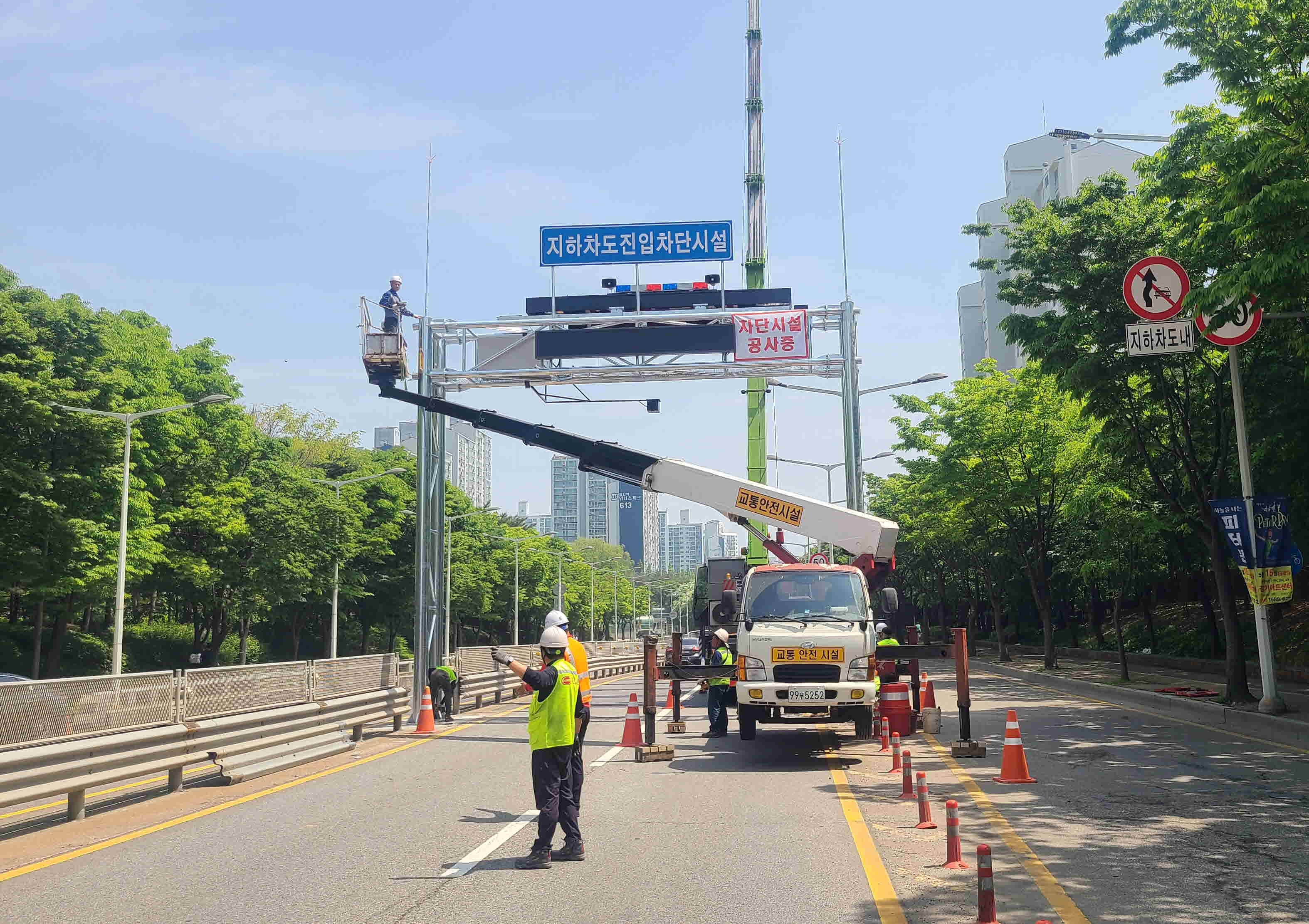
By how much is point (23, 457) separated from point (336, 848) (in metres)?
28.5

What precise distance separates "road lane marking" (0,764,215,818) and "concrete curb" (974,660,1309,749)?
14.1m

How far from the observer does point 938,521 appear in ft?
149

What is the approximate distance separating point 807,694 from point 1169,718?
31.1 feet

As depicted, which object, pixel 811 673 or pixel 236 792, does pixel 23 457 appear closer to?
pixel 236 792

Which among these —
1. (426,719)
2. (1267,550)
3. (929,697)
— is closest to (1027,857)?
(929,697)

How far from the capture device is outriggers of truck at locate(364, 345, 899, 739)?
14.6 m

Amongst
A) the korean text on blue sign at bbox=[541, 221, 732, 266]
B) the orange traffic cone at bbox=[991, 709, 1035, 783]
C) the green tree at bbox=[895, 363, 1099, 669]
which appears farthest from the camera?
the green tree at bbox=[895, 363, 1099, 669]

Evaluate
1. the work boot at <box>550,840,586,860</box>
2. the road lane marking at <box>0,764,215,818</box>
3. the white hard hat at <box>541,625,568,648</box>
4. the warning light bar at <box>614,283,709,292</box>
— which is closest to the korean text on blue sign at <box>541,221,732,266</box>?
the warning light bar at <box>614,283,709,292</box>

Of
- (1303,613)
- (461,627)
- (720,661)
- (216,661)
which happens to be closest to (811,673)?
(720,661)

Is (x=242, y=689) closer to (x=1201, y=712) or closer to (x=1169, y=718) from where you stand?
(x=1169, y=718)

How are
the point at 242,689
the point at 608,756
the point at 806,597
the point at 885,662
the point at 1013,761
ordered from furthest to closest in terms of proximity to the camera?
the point at 885,662 < the point at 608,756 < the point at 806,597 < the point at 242,689 < the point at 1013,761

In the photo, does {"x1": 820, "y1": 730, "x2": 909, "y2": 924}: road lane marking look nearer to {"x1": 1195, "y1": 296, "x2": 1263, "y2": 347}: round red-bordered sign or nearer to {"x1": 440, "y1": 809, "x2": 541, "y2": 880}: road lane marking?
{"x1": 440, "y1": 809, "x2": 541, "y2": 880}: road lane marking

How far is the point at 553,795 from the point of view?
8445 mm

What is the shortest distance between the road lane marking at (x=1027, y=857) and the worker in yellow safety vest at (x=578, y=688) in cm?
328
